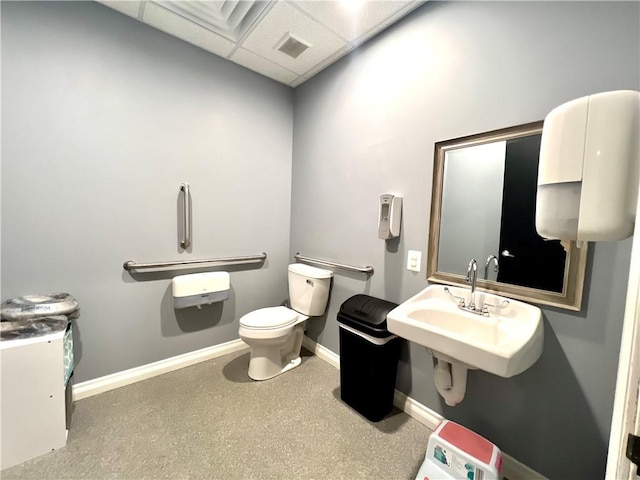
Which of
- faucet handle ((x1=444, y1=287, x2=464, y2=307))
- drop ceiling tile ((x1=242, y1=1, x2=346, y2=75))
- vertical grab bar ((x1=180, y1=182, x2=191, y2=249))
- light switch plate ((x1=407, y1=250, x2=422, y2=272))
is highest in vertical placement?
drop ceiling tile ((x1=242, y1=1, x2=346, y2=75))

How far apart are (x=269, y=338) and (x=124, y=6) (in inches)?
94.1

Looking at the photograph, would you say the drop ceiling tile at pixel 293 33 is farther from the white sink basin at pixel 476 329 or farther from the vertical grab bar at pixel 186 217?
the white sink basin at pixel 476 329

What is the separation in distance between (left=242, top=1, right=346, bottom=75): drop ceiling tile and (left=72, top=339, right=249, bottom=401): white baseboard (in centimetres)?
249

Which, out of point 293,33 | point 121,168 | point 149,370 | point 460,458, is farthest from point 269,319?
point 293,33

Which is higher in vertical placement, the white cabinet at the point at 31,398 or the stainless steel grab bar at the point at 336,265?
the stainless steel grab bar at the point at 336,265

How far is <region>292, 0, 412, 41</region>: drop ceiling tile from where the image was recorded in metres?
1.53

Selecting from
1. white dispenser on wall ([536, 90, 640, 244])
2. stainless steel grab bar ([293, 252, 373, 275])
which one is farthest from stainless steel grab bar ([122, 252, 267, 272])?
white dispenser on wall ([536, 90, 640, 244])

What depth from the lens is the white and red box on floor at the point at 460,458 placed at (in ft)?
3.48

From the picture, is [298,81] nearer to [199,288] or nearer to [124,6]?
[124,6]

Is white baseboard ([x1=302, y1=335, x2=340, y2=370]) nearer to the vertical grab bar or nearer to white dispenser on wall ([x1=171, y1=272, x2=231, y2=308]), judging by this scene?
white dispenser on wall ([x1=171, y1=272, x2=231, y2=308])

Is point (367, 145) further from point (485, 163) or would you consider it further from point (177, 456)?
point (177, 456)

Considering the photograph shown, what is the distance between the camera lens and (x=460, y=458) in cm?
111

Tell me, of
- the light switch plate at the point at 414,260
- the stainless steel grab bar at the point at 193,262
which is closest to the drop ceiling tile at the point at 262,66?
the stainless steel grab bar at the point at 193,262

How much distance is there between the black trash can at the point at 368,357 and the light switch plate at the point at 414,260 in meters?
0.27
